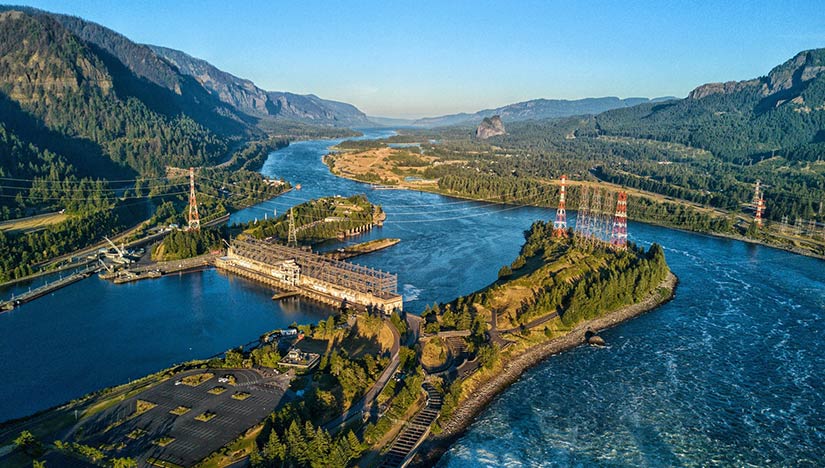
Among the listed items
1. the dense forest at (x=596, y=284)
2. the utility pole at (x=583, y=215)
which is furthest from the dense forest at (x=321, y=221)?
the utility pole at (x=583, y=215)

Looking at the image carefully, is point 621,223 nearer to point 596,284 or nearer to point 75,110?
point 596,284

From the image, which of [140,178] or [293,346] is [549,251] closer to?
[293,346]

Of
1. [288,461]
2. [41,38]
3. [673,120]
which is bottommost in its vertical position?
[288,461]

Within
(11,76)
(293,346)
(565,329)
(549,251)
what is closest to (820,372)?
(565,329)

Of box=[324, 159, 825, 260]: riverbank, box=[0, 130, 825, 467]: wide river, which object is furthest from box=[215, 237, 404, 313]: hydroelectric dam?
box=[324, 159, 825, 260]: riverbank

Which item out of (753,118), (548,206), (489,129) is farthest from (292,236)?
(489,129)

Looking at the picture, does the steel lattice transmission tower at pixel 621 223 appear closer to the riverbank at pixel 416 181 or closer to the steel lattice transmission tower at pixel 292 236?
the riverbank at pixel 416 181

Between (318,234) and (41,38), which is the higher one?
(41,38)
